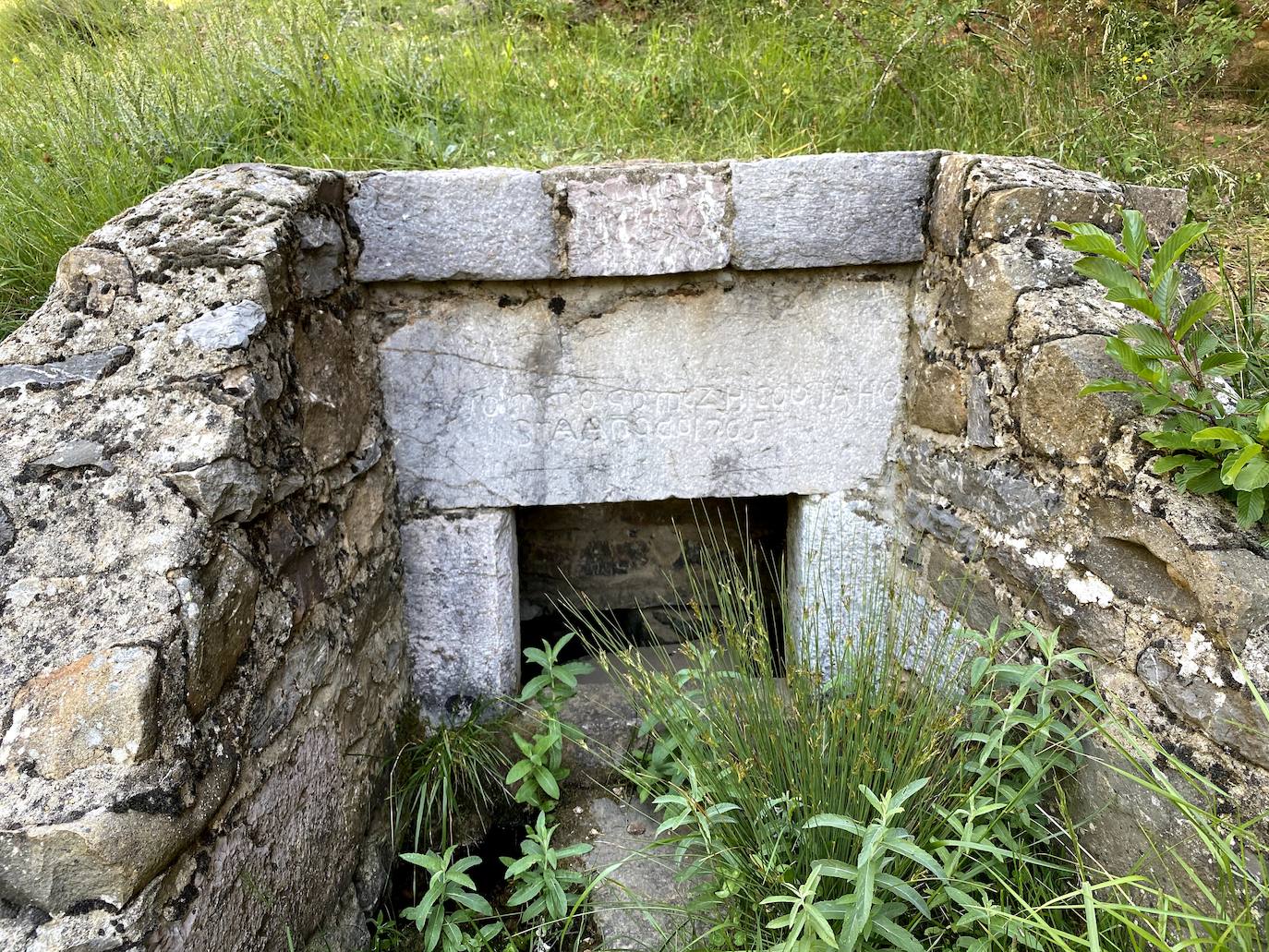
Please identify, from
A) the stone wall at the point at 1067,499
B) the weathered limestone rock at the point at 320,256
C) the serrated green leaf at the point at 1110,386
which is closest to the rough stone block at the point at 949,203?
the stone wall at the point at 1067,499

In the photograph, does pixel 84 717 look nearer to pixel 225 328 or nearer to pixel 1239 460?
pixel 225 328

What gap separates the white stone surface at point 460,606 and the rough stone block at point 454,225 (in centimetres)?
77

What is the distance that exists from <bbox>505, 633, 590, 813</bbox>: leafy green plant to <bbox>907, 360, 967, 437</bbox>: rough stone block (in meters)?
1.23

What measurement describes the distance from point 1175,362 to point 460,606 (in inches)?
80.0

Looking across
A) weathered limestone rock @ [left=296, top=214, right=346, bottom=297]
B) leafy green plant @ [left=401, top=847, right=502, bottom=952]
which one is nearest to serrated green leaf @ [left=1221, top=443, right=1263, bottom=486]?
leafy green plant @ [left=401, top=847, right=502, bottom=952]

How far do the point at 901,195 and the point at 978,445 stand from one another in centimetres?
74

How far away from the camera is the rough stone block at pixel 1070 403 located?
1.67 m

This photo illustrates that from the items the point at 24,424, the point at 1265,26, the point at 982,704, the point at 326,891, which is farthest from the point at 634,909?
the point at 1265,26

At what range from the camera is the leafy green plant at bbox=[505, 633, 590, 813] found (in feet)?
7.20

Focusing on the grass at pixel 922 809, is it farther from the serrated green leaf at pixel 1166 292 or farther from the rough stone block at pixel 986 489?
the serrated green leaf at pixel 1166 292

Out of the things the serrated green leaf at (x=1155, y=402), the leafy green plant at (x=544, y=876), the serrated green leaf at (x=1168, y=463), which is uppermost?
the serrated green leaf at (x=1155, y=402)

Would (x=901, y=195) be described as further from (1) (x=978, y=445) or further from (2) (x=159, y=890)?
(2) (x=159, y=890)

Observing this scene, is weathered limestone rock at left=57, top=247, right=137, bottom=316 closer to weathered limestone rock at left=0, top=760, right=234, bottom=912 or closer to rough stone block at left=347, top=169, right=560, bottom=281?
rough stone block at left=347, top=169, right=560, bottom=281

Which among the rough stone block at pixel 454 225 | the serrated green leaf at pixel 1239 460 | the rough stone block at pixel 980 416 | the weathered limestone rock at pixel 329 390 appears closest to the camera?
the serrated green leaf at pixel 1239 460
